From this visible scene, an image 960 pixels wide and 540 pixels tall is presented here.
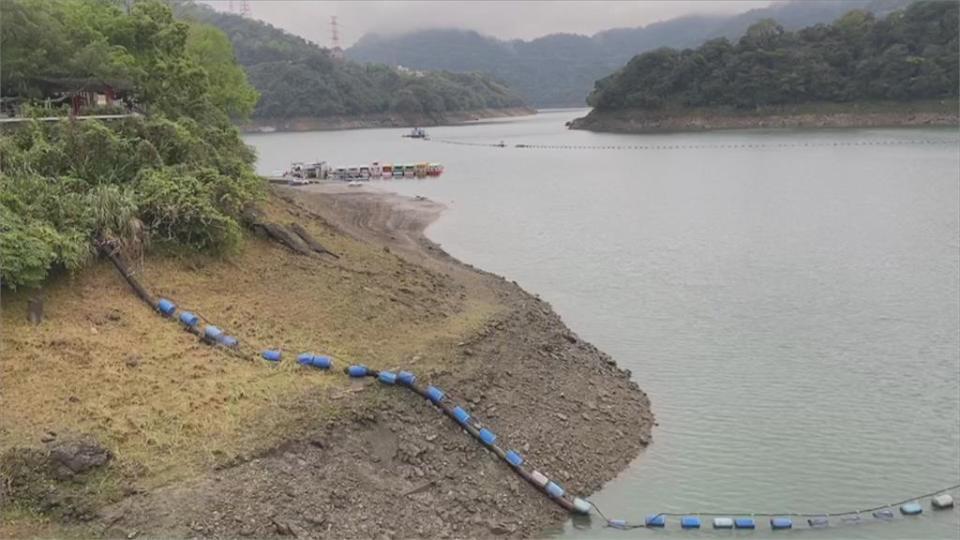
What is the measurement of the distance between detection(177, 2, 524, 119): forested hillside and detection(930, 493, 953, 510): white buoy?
145080 mm

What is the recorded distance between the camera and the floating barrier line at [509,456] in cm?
1188

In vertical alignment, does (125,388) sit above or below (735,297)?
above

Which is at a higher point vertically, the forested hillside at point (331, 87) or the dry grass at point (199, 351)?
the forested hillside at point (331, 87)

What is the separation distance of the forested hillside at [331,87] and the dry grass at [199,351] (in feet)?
448

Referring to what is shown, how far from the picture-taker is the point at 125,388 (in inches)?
465

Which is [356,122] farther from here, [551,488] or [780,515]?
[780,515]

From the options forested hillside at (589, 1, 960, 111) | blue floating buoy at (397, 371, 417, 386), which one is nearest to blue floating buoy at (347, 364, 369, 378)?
blue floating buoy at (397, 371, 417, 386)

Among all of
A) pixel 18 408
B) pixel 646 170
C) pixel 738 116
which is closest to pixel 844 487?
pixel 18 408

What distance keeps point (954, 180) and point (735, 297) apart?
29.1 meters

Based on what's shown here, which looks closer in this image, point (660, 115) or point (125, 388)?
point (125, 388)

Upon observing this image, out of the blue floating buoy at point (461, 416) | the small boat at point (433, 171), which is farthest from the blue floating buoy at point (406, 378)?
the small boat at point (433, 171)

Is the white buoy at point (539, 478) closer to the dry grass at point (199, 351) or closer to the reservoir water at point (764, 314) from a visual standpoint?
the reservoir water at point (764, 314)

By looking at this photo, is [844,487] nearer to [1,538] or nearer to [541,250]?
[1,538]

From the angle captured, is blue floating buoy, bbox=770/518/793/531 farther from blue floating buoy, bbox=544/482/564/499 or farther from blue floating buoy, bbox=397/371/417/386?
blue floating buoy, bbox=397/371/417/386
